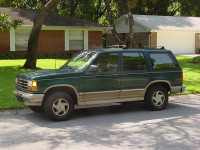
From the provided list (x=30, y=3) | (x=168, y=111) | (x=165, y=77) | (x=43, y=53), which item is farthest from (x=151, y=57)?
(x=30, y=3)

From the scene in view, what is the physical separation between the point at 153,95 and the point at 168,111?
0.61 metres

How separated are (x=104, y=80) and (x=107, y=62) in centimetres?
51

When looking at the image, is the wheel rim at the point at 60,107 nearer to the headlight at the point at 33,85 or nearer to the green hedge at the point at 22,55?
the headlight at the point at 33,85

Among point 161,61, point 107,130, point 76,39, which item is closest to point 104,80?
point 107,130

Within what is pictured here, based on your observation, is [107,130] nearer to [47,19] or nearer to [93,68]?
[93,68]

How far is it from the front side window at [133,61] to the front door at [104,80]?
0.24 m

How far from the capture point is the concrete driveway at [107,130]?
594 cm

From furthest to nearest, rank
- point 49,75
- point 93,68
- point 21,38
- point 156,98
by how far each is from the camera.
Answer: point 21,38 < point 156,98 < point 93,68 < point 49,75

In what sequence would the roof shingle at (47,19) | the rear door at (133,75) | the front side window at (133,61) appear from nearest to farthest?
1. the rear door at (133,75)
2. the front side window at (133,61)
3. the roof shingle at (47,19)

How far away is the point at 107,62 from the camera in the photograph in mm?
8398

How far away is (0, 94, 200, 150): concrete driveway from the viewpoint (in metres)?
5.94

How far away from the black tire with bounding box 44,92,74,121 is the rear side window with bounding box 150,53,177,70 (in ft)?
8.63

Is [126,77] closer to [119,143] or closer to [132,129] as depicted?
[132,129]

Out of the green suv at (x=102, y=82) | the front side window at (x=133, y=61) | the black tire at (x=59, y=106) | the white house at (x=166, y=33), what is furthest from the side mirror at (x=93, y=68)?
the white house at (x=166, y=33)
